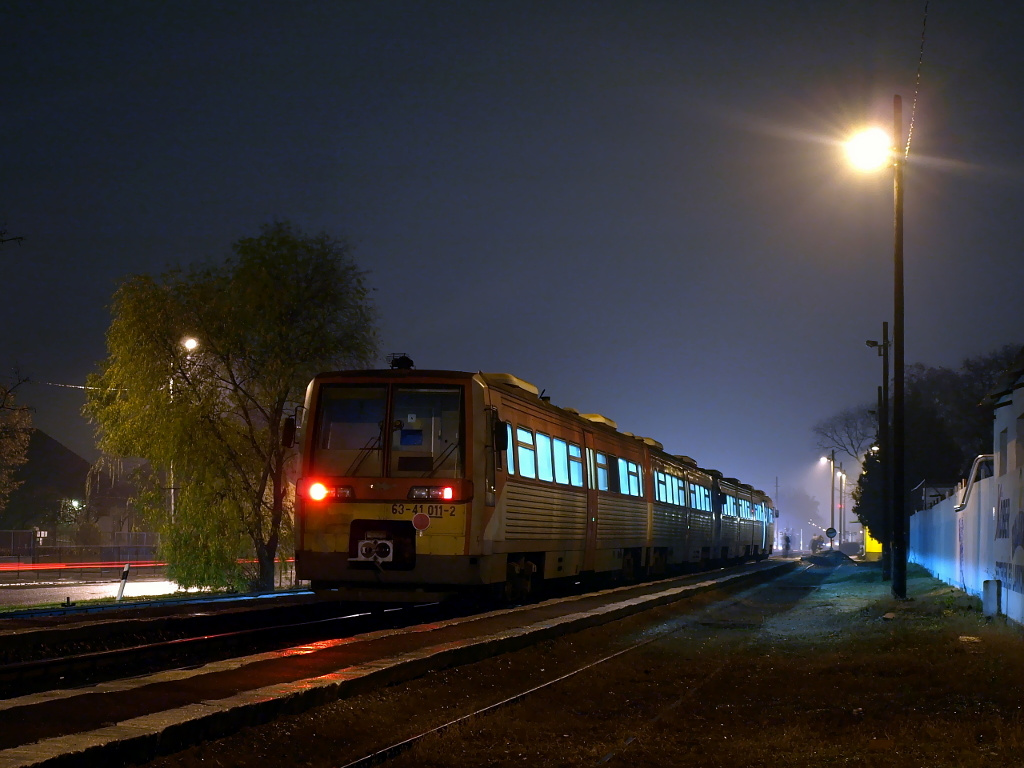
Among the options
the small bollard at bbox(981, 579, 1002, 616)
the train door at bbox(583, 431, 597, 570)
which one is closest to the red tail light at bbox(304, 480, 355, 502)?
the train door at bbox(583, 431, 597, 570)

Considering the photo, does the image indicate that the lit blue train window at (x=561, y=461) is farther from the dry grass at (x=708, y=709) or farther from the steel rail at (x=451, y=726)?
the steel rail at (x=451, y=726)

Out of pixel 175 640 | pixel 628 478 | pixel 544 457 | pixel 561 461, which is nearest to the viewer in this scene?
pixel 175 640

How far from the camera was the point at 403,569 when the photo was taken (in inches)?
636

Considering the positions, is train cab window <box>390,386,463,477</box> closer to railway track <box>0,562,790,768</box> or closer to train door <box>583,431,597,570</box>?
railway track <box>0,562,790,768</box>

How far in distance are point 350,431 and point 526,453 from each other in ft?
10.2

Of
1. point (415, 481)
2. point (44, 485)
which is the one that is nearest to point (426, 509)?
point (415, 481)

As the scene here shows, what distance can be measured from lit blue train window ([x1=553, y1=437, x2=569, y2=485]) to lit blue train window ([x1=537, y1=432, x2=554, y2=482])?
0.38 metres

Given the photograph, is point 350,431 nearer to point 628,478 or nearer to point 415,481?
point 415,481

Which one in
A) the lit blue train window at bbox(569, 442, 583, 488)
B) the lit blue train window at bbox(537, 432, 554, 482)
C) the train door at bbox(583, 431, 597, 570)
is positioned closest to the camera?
the lit blue train window at bbox(537, 432, 554, 482)

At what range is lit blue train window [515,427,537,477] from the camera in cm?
1817

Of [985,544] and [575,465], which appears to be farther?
[575,465]

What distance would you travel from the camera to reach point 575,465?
2166cm

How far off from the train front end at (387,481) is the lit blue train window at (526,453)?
1888 mm

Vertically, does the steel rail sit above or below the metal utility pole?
below
